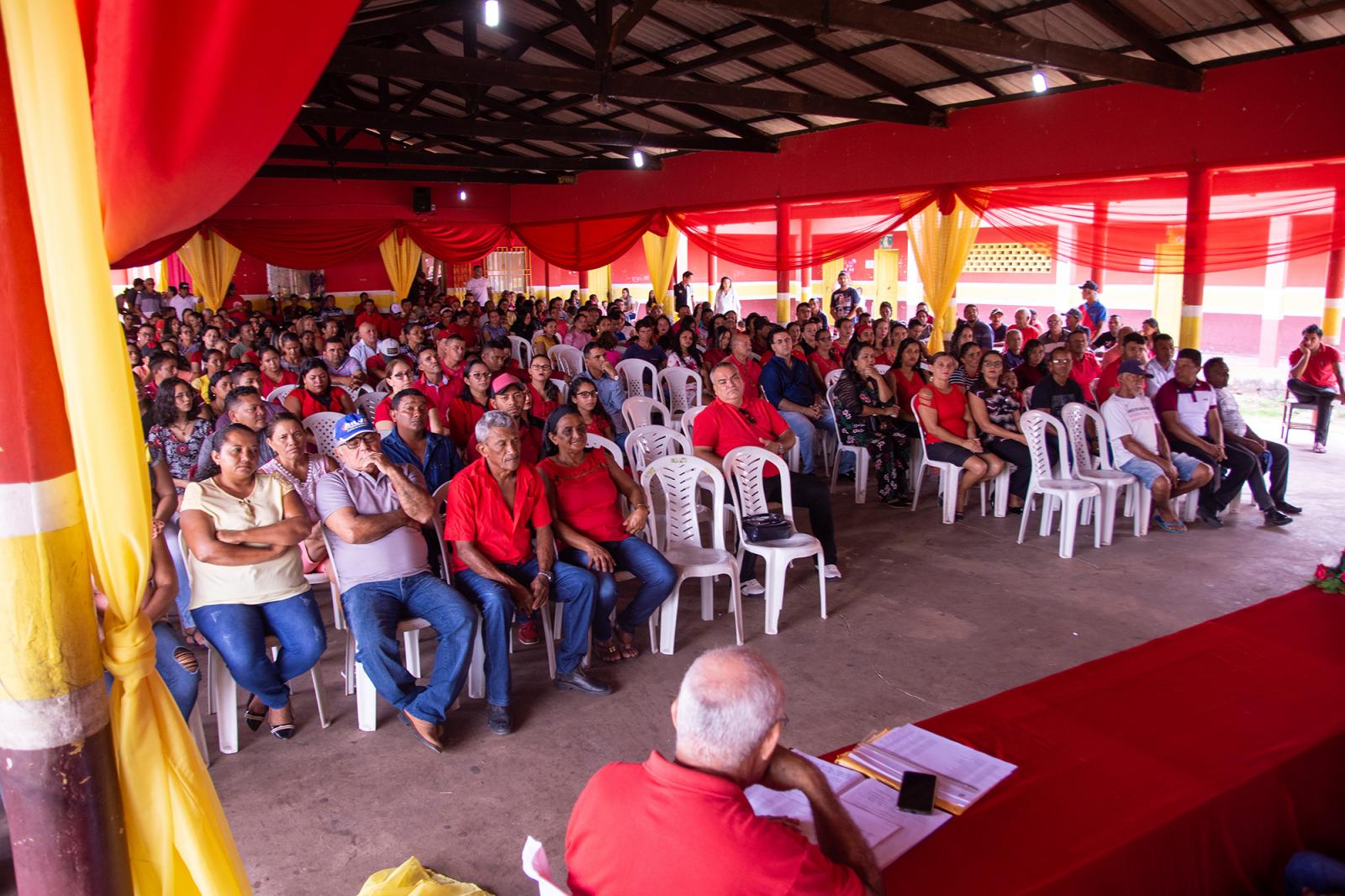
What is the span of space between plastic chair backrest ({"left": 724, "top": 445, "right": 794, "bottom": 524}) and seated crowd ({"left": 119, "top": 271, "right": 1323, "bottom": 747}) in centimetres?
21

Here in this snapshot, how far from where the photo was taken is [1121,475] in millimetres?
5312

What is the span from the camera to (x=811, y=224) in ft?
42.3


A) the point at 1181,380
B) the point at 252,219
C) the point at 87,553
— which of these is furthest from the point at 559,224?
the point at 87,553

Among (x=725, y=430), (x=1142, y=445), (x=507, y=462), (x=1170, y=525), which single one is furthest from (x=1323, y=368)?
(x=507, y=462)

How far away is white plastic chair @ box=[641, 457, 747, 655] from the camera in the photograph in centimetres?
383

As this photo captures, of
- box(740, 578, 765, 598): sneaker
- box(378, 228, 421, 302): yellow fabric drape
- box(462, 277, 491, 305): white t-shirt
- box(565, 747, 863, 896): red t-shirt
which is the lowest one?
box(740, 578, 765, 598): sneaker

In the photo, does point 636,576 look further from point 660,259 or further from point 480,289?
point 480,289

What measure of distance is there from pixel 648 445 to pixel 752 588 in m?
1.03

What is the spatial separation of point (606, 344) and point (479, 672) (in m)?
4.99

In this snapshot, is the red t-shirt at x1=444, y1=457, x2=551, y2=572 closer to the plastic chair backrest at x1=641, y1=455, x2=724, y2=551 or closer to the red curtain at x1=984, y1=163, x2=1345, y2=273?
the plastic chair backrest at x1=641, y1=455, x2=724, y2=551

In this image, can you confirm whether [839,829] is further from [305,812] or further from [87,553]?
[305,812]

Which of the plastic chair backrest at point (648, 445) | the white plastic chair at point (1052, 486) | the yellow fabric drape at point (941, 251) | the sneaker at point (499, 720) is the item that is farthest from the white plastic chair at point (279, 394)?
the yellow fabric drape at point (941, 251)

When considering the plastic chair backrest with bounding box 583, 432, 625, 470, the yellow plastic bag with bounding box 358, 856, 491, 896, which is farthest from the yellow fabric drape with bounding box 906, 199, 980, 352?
the yellow plastic bag with bounding box 358, 856, 491, 896

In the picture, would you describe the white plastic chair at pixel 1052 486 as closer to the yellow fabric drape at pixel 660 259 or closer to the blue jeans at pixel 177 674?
the blue jeans at pixel 177 674
